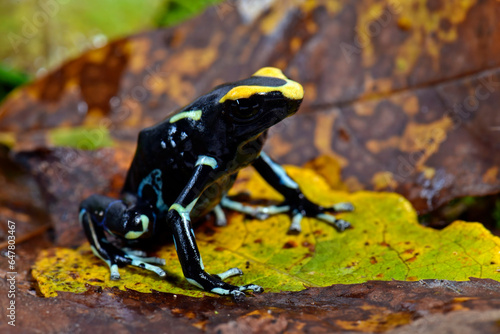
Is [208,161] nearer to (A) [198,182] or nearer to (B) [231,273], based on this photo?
(A) [198,182]

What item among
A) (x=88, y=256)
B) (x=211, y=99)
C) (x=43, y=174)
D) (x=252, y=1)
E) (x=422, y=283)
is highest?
(x=252, y=1)

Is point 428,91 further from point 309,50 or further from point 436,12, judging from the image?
point 309,50

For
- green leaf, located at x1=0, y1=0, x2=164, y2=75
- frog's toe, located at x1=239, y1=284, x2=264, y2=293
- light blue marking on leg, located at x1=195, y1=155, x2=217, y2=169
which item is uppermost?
green leaf, located at x1=0, y1=0, x2=164, y2=75

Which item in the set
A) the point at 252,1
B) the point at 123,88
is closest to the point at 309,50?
the point at 252,1

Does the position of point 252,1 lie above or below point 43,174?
above

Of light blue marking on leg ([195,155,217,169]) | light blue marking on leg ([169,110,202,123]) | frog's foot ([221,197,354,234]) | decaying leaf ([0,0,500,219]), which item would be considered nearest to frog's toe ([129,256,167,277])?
light blue marking on leg ([195,155,217,169])

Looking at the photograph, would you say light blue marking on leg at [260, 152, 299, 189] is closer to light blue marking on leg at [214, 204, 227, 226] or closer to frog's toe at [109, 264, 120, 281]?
light blue marking on leg at [214, 204, 227, 226]
